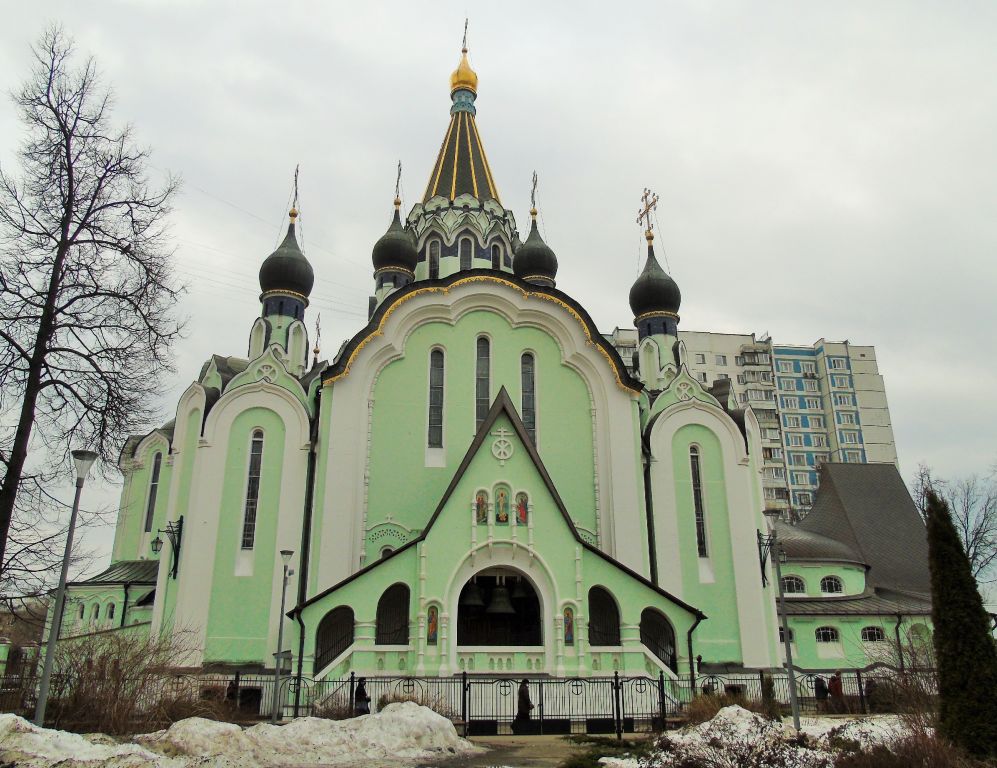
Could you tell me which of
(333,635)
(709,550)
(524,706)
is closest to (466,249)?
(709,550)

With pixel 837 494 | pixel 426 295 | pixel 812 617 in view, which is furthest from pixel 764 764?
pixel 837 494

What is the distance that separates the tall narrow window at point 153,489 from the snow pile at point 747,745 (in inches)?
710

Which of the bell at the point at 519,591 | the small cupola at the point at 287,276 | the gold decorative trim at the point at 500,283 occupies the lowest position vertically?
the bell at the point at 519,591

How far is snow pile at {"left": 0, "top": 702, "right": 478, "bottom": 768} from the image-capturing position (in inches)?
305

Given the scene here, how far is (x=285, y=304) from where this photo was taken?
→ 2305cm

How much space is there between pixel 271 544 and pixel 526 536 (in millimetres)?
6336

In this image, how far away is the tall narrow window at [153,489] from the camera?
2361cm

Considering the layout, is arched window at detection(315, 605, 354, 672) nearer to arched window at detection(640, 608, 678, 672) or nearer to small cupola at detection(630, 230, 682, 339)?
arched window at detection(640, 608, 678, 672)

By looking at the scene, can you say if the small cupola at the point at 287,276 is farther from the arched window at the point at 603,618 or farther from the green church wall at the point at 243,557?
the arched window at the point at 603,618

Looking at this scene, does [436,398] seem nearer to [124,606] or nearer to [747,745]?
[124,606]

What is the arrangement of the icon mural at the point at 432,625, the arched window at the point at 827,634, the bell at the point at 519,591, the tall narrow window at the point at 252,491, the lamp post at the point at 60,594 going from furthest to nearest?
the arched window at the point at 827,634, the tall narrow window at the point at 252,491, the bell at the point at 519,591, the icon mural at the point at 432,625, the lamp post at the point at 60,594

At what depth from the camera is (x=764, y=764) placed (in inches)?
296

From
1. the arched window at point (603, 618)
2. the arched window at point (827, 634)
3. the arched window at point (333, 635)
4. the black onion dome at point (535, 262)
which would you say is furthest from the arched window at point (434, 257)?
the arched window at point (827, 634)

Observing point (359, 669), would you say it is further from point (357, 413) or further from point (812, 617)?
point (812, 617)
